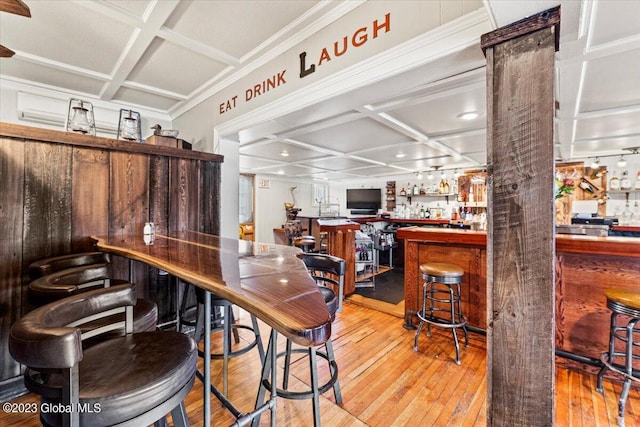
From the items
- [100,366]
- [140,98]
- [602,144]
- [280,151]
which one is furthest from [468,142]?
[100,366]

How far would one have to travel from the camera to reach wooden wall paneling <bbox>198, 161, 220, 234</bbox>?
2.63 meters

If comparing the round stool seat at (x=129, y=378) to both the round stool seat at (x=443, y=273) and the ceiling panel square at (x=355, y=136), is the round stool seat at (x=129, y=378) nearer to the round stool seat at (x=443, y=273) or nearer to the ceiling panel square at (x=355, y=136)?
the round stool seat at (x=443, y=273)

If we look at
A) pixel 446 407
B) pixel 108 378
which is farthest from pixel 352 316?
pixel 108 378

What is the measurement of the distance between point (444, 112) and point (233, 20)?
2249 mm

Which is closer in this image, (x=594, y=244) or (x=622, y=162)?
(x=594, y=244)

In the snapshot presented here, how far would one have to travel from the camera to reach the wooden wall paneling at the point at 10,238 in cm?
171

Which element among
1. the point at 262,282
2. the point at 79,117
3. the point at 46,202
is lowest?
the point at 262,282

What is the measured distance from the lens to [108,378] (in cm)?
77

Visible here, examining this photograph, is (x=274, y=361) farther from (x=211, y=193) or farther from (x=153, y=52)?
(x=153, y=52)

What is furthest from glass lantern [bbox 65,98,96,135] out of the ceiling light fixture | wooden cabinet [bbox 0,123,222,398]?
the ceiling light fixture

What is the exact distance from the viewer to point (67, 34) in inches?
79.0

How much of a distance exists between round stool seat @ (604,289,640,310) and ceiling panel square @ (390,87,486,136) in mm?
1793

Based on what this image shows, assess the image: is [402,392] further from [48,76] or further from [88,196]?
[48,76]

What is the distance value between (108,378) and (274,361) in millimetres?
645
